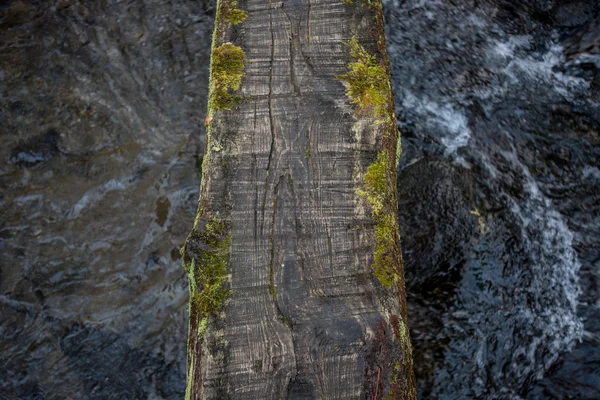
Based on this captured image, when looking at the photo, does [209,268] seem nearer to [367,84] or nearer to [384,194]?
[384,194]

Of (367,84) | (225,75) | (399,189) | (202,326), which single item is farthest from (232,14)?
(399,189)

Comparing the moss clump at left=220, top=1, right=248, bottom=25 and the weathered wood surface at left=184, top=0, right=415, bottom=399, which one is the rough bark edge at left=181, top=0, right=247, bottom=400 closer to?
the weathered wood surface at left=184, top=0, right=415, bottom=399

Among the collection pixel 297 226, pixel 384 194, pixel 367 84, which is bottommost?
pixel 297 226

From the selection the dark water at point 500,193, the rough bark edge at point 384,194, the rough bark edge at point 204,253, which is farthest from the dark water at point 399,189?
the rough bark edge at point 204,253

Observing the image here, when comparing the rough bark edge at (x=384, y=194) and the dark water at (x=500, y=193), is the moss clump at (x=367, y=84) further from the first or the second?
the dark water at (x=500, y=193)

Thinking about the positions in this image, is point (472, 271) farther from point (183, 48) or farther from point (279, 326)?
point (183, 48)

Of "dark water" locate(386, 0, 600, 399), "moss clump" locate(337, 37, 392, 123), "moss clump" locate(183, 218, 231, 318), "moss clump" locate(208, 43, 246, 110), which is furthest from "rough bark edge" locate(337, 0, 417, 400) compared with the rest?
"dark water" locate(386, 0, 600, 399)

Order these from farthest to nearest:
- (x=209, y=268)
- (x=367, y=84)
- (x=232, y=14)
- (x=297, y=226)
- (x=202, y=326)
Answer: (x=232, y=14) → (x=367, y=84) → (x=297, y=226) → (x=209, y=268) → (x=202, y=326)
